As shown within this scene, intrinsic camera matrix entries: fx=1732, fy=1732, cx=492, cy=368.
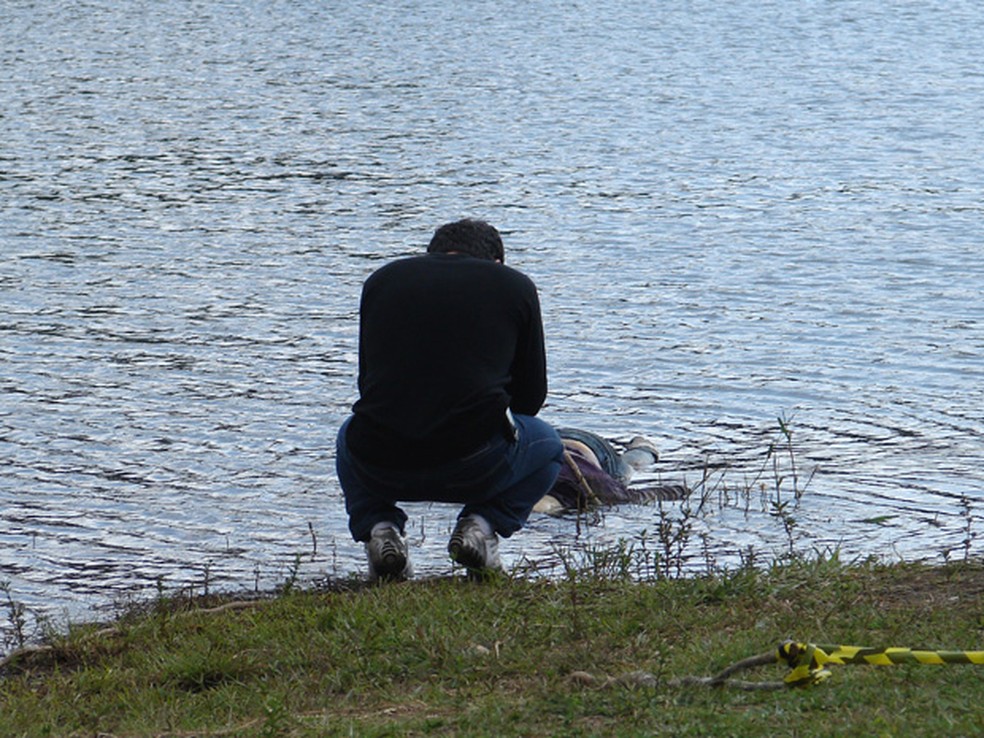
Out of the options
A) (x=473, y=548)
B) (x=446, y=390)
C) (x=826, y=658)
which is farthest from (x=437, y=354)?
(x=826, y=658)

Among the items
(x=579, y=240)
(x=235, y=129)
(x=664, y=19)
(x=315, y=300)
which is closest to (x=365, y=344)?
(x=315, y=300)

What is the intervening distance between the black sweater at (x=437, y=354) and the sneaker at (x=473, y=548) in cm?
29

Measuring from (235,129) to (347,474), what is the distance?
1774cm

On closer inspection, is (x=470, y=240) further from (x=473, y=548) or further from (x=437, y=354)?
(x=473, y=548)

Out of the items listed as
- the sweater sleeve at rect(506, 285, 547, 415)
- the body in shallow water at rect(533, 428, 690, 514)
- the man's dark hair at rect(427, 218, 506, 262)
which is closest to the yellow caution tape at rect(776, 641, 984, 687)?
the sweater sleeve at rect(506, 285, 547, 415)

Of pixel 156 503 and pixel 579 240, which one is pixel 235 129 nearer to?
pixel 579 240

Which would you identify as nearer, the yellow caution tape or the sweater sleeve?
the yellow caution tape

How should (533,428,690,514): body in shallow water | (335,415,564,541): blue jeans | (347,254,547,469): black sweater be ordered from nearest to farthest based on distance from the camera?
(347,254,547,469): black sweater < (335,415,564,541): blue jeans < (533,428,690,514): body in shallow water

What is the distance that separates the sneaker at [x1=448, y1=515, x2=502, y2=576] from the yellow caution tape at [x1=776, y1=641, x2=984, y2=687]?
212 cm

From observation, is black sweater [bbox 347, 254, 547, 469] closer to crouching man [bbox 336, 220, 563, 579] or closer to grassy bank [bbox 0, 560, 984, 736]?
crouching man [bbox 336, 220, 563, 579]

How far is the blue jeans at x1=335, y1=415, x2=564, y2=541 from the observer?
702 cm

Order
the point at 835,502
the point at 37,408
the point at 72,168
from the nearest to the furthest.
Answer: the point at 835,502 → the point at 37,408 → the point at 72,168

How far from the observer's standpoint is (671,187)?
1955 cm

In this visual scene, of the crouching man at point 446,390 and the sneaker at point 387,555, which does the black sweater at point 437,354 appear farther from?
the sneaker at point 387,555
